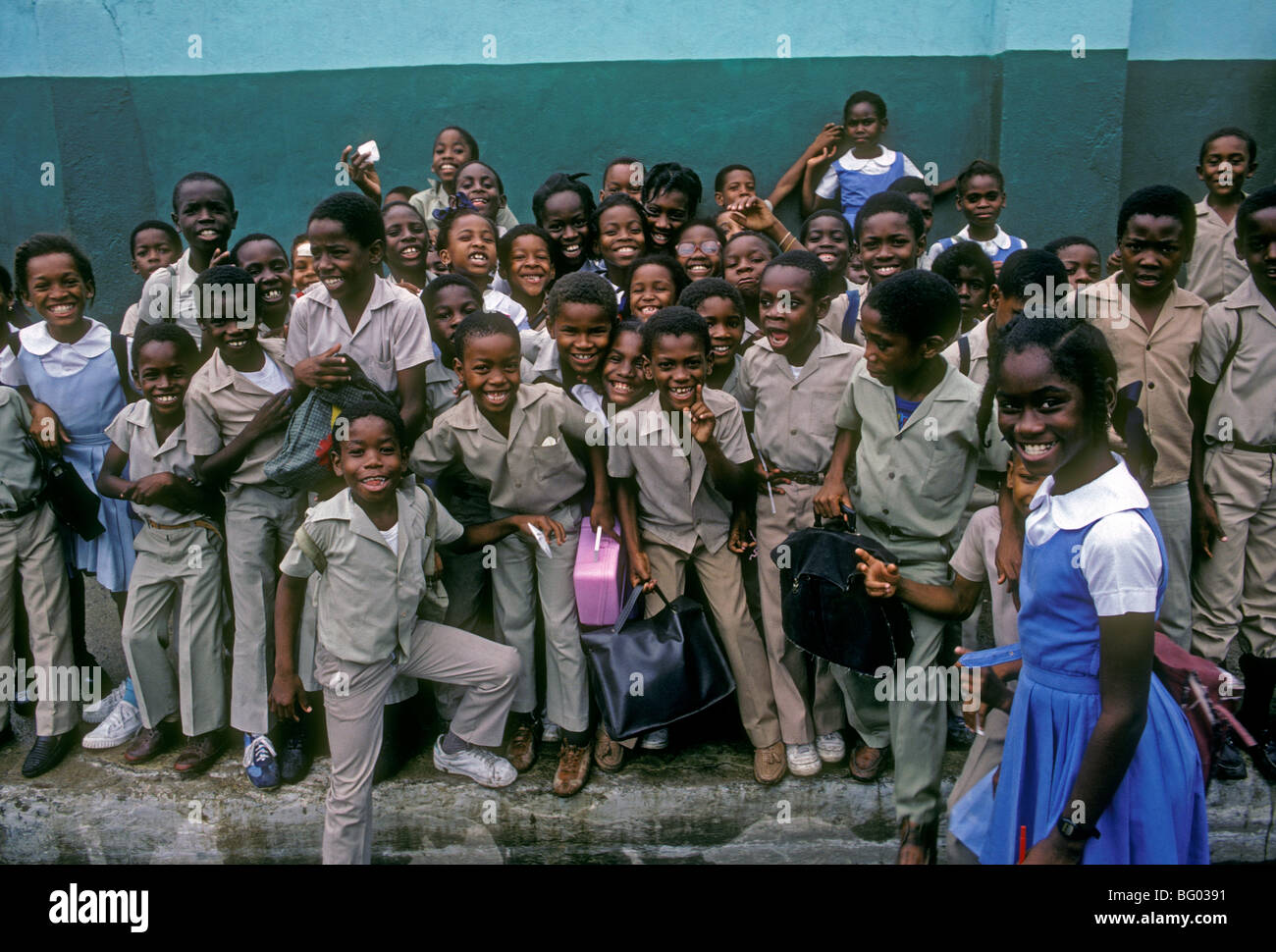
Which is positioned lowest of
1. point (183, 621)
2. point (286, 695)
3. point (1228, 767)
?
point (1228, 767)

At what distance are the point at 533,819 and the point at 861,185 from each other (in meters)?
3.98

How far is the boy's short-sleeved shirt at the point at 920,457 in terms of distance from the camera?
2846 millimetres

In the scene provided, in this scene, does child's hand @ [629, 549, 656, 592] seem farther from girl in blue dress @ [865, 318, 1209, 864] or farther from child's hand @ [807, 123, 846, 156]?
child's hand @ [807, 123, 846, 156]

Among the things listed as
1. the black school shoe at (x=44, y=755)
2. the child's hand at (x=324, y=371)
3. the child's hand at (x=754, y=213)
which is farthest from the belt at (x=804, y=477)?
the black school shoe at (x=44, y=755)

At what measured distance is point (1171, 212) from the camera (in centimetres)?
311

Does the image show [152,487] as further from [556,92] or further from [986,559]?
[556,92]

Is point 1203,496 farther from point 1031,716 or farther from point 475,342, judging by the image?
point 475,342

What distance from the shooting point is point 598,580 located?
3.22m

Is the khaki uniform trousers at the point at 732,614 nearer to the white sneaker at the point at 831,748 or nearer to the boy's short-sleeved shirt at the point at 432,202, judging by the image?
the white sneaker at the point at 831,748

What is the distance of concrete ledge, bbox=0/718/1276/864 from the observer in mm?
3180

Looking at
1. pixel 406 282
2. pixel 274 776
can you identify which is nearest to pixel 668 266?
pixel 406 282

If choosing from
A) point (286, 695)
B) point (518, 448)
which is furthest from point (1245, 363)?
point (286, 695)

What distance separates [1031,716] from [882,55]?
4.81 meters

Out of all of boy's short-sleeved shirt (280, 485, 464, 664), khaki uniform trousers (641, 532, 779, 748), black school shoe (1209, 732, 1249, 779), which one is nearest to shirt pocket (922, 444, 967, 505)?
khaki uniform trousers (641, 532, 779, 748)
